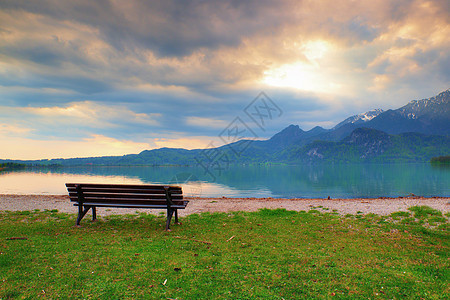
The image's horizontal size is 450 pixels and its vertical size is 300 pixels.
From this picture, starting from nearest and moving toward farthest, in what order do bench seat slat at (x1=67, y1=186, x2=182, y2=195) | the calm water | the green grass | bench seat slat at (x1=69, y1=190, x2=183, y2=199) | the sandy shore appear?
1. the green grass
2. bench seat slat at (x1=67, y1=186, x2=182, y2=195)
3. bench seat slat at (x1=69, y1=190, x2=183, y2=199)
4. the sandy shore
5. the calm water

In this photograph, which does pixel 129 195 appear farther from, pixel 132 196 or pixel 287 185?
pixel 287 185

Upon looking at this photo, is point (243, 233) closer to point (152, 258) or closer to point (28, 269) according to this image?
point (152, 258)

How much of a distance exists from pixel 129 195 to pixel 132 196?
135mm

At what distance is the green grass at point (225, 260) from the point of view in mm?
4984

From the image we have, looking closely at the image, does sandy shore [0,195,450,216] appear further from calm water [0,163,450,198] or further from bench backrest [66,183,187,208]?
calm water [0,163,450,198]

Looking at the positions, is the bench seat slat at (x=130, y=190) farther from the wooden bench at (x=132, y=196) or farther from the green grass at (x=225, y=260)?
the green grass at (x=225, y=260)

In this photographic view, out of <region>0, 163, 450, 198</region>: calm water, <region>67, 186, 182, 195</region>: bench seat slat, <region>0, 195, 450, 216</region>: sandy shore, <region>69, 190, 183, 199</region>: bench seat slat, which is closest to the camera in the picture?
<region>67, 186, 182, 195</region>: bench seat slat

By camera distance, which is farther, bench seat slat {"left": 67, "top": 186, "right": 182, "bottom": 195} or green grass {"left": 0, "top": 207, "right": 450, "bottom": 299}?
bench seat slat {"left": 67, "top": 186, "right": 182, "bottom": 195}

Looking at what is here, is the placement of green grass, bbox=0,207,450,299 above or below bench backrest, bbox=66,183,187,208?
below

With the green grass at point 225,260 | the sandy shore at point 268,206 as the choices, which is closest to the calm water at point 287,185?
the sandy shore at point 268,206

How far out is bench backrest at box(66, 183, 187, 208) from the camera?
1012 centimetres

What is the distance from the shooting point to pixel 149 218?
40.8ft

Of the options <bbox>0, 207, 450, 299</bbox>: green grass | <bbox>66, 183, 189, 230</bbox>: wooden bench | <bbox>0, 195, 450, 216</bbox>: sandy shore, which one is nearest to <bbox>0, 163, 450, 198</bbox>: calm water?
<bbox>0, 195, 450, 216</bbox>: sandy shore

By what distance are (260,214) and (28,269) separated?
1008cm
